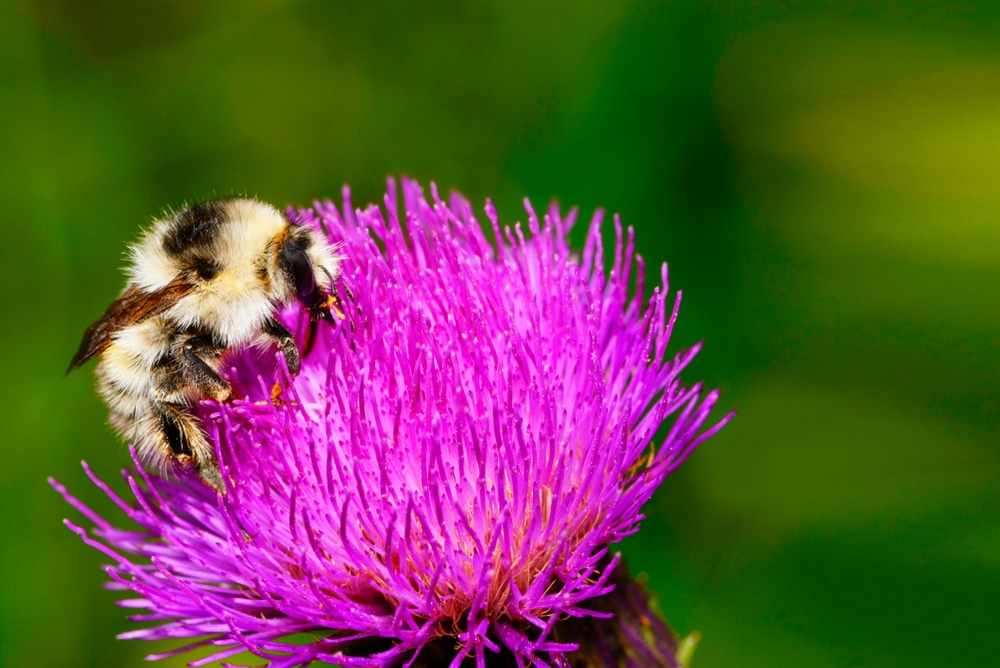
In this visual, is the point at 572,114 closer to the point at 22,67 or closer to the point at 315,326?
the point at 315,326

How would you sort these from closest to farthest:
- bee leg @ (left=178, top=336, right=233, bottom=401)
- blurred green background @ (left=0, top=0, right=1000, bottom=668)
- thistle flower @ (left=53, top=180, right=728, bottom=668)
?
1. thistle flower @ (left=53, top=180, right=728, bottom=668)
2. bee leg @ (left=178, top=336, right=233, bottom=401)
3. blurred green background @ (left=0, top=0, right=1000, bottom=668)

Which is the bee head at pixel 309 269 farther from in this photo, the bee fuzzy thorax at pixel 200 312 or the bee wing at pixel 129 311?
the bee wing at pixel 129 311

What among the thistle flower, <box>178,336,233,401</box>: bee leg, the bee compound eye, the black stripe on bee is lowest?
the thistle flower

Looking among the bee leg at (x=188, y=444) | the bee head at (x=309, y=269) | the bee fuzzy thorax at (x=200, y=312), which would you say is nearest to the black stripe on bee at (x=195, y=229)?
the bee fuzzy thorax at (x=200, y=312)

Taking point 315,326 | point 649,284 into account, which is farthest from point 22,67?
point 649,284

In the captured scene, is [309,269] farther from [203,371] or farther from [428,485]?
[428,485]

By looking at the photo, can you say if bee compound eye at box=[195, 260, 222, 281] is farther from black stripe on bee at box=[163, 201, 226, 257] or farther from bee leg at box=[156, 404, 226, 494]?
bee leg at box=[156, 404, 226, 494]

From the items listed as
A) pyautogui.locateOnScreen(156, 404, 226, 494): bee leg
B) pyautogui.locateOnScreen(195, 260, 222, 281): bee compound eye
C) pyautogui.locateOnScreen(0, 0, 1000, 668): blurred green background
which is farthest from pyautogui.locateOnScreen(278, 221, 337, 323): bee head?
pyautogui.locateOnScreen(0, 0, 1000, 668): blurred green background
